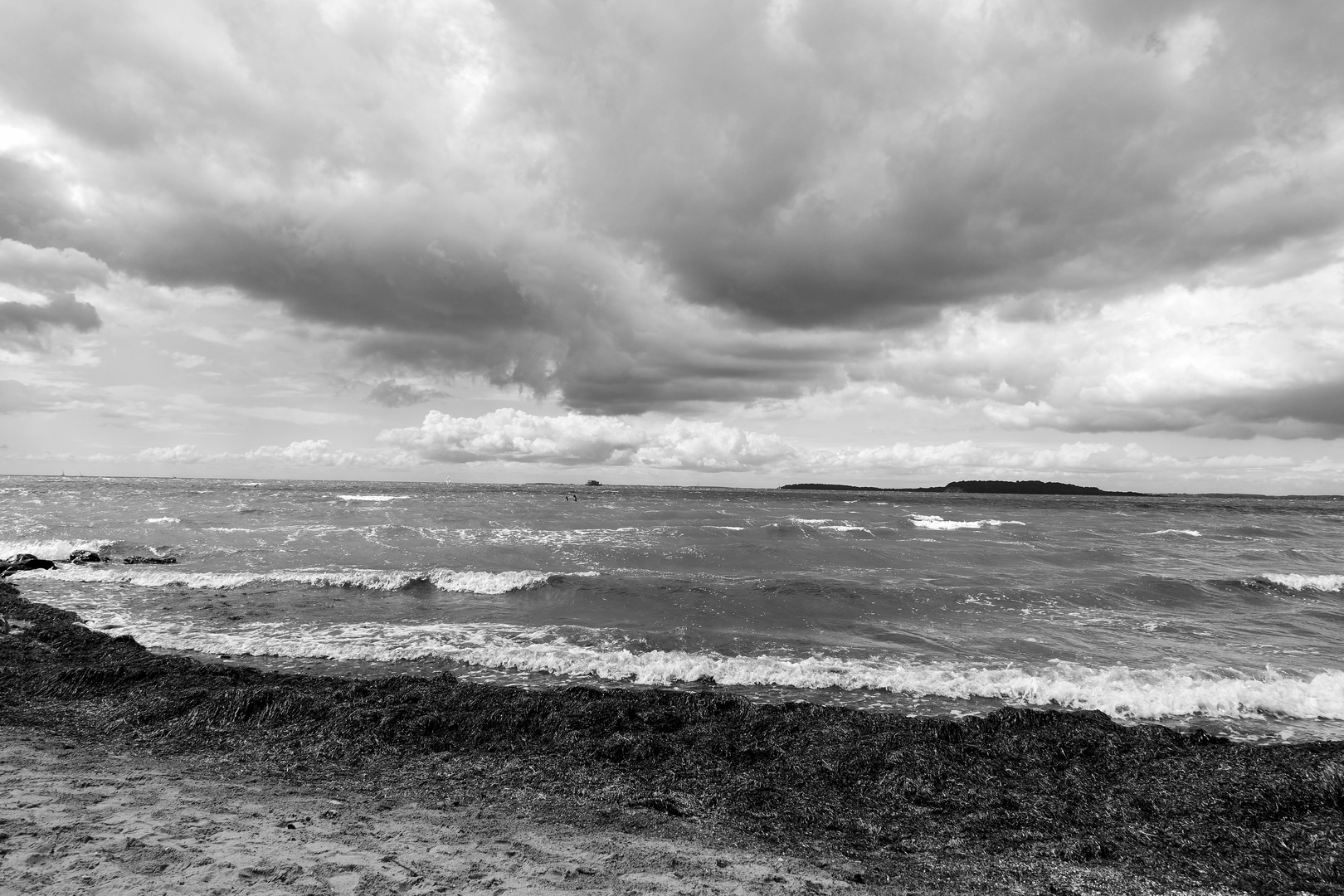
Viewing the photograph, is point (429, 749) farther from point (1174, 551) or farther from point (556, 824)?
point (1174, 551)

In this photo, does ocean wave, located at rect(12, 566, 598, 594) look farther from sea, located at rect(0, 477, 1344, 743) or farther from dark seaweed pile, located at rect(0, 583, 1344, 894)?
dark seaweed pile, located at rect(0, 583, 1344, 894)

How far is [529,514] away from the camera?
177 feet

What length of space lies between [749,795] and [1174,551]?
39.3 metres

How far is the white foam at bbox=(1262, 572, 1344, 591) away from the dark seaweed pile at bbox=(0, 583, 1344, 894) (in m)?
21.7

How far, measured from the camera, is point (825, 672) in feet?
39.5

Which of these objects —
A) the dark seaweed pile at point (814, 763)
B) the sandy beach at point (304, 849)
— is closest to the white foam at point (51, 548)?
the dark seaweed pile at point (814, 763)

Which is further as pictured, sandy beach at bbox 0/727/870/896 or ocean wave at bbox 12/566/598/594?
ocean wave at bbox 12/566/598/594

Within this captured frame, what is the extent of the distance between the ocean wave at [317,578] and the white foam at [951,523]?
3888cm

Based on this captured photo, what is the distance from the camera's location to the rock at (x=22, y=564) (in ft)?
73.3

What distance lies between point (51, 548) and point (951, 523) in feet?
206

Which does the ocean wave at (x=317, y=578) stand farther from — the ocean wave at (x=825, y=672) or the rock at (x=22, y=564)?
the ocean wave at (x=825, y=672)

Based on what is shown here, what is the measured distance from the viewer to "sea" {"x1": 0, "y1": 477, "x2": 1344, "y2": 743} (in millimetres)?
11289

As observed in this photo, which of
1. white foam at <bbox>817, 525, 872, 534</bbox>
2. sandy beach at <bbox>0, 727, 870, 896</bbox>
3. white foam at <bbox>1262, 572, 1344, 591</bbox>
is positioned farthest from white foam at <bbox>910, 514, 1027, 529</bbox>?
sandy beach at <bbox>0, 727, 870, 896</bbox>

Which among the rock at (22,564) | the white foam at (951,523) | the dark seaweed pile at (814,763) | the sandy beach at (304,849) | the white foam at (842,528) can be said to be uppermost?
the sandy beach at (304,849)
